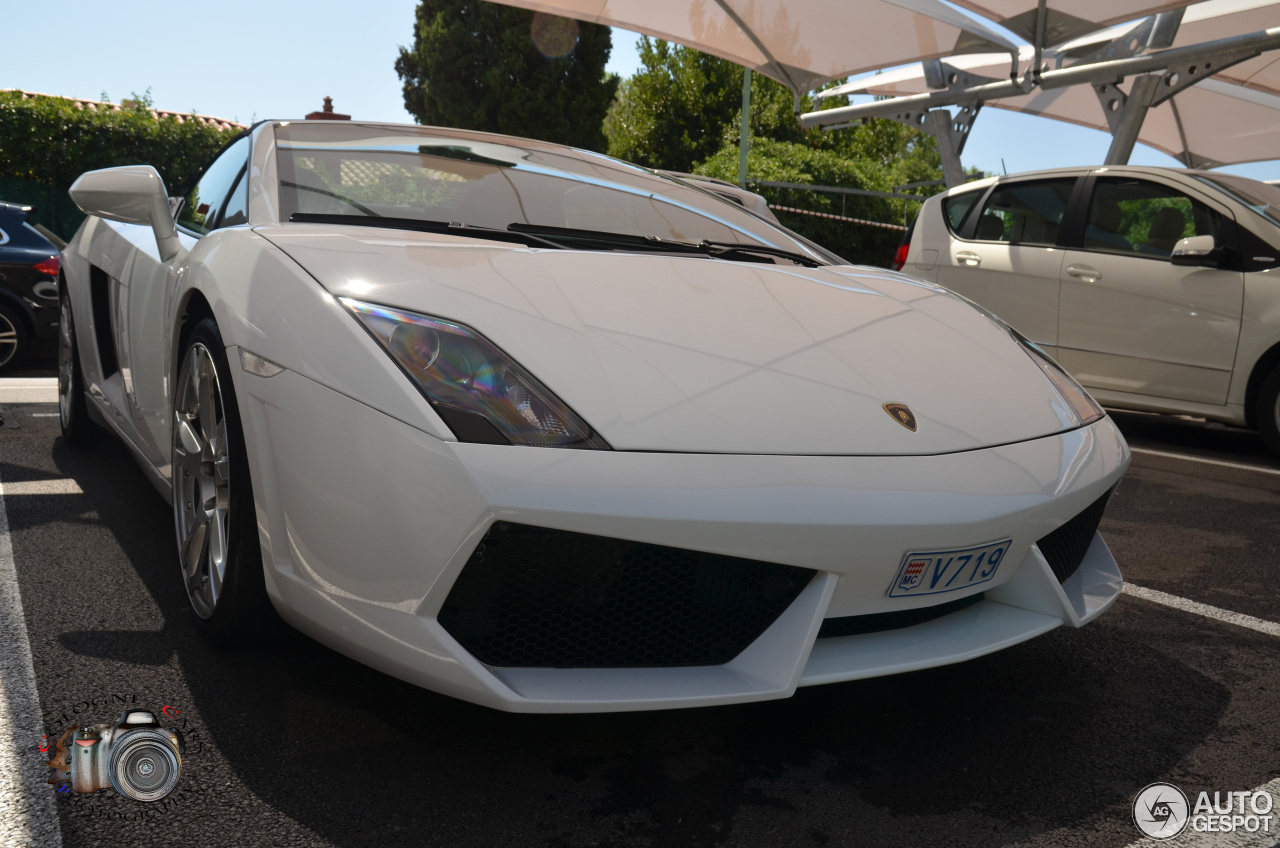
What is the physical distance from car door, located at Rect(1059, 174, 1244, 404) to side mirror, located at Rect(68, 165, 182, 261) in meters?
4.66

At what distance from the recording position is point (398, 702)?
1.88 meters

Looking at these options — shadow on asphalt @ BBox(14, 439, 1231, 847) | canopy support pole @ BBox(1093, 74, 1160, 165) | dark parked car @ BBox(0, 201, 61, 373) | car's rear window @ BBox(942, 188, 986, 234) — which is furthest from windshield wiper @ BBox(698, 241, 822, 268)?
canopy support pole @ BBox(1093, 74, 1160, 165)

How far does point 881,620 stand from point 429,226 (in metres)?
1.28

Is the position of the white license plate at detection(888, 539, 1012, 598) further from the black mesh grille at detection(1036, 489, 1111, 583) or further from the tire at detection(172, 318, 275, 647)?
the tire at detection(172, 318, 275, 647)

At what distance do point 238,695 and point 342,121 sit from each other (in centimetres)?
166

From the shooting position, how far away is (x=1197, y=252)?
507 centimetres

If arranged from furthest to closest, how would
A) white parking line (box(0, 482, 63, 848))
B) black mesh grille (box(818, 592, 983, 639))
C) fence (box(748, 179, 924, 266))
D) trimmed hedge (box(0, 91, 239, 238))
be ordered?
fence (box(748, 179, 924, 266)) < trimmed hedge (box(0, 91, 239, 238)) < black mesh grille (box(818, 592, 983, 639)) < white parking line (box(0, 482, 63, 848))

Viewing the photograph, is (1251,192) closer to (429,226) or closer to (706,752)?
(429,226)

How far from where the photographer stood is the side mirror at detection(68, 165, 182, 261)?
2.43 meters

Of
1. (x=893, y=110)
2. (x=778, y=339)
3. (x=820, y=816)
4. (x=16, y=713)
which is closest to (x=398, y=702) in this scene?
(x=16, y=713)
